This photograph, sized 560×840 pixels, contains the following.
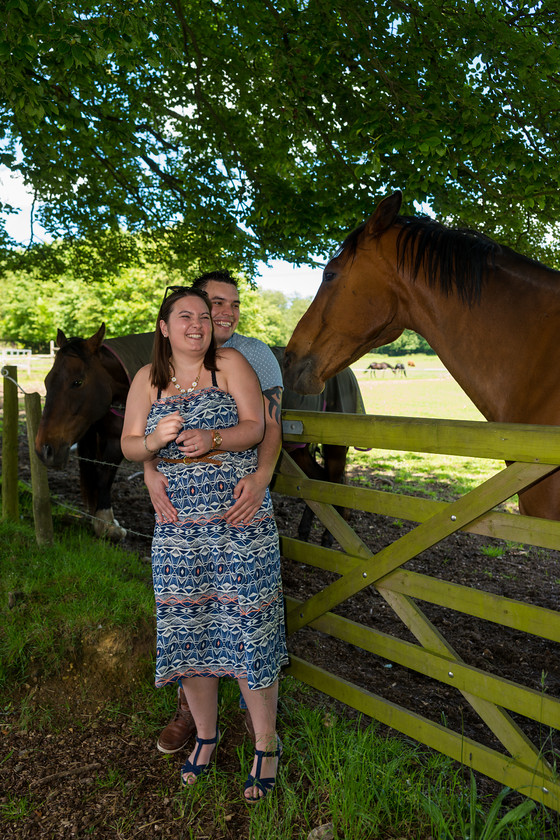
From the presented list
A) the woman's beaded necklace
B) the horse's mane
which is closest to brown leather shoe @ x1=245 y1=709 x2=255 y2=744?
the woman's beaded necklace

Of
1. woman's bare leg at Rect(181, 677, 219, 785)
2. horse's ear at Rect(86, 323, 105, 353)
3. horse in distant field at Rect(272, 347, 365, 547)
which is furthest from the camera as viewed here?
horse in distant field at Rect(272, 347, 365, 547)

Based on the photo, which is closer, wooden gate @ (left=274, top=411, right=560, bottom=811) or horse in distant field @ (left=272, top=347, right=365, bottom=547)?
wooden gate @ (left=274, top=411, right=560, bottom=811)

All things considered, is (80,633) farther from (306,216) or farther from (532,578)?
(306,216)

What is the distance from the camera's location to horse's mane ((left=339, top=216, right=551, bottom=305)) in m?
2.69

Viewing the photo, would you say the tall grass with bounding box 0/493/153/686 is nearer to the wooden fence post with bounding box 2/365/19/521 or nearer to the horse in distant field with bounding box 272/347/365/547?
the wooden fence post with bounding box 2/365/19/521

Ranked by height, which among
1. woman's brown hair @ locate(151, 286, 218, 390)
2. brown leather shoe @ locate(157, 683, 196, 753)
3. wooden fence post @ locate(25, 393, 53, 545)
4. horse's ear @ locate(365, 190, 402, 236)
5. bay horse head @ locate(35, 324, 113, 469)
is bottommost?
brown leather shoe @ locate(157, 683, 196, 753)

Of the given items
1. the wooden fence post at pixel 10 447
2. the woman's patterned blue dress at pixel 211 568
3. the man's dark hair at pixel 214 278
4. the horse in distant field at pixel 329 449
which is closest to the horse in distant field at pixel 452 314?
the man's dark hair at pixel 214 278

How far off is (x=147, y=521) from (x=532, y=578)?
4.00 m

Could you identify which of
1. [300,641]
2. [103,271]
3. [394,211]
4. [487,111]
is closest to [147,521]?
[300,641]

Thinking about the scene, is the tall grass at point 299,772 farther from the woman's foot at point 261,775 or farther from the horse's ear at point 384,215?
the horse's ear at point 384,215

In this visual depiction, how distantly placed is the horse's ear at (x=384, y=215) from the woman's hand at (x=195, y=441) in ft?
4.62

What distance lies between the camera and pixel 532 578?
5344 millimetres

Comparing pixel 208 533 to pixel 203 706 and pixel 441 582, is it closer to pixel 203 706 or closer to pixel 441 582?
pixel 203 706

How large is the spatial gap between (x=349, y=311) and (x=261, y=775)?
2.13 meters
